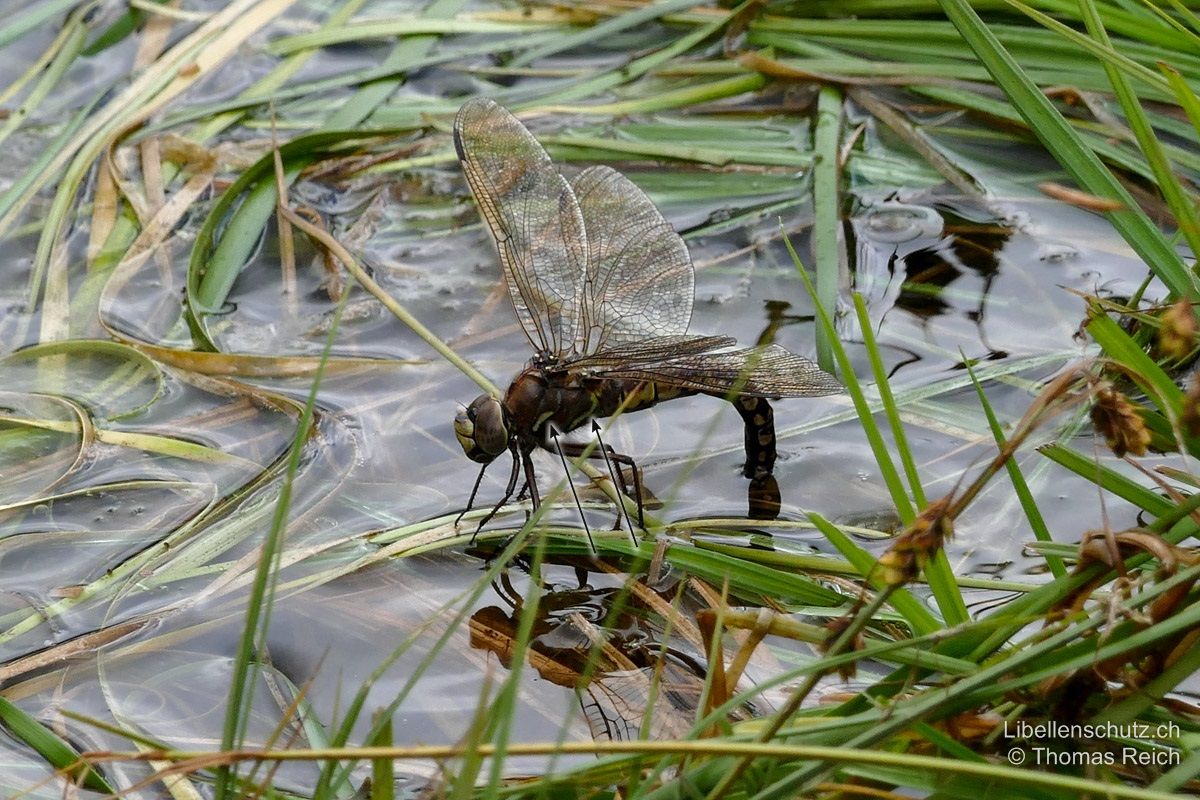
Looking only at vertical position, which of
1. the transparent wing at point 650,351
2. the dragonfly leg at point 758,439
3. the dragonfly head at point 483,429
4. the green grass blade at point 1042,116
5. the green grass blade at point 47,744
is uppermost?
the green grass blade at point 1042,116

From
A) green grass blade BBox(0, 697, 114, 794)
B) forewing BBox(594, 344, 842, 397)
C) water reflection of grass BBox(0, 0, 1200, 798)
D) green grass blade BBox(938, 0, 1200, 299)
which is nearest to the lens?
water reflection of grass BBox(0, 0, 1200, 798)

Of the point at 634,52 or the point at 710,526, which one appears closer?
the point at 710,526

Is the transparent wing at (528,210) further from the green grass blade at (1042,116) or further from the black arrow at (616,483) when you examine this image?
the green grass blade at (1042,116)

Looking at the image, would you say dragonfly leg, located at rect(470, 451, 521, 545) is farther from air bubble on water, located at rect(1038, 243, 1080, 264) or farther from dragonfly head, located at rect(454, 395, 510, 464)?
air bubble on water, located at rect(1038, 243, 1080, 264)

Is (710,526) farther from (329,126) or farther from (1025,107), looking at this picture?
(329,126)

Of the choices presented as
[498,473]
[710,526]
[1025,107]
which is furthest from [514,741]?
[1025,107]

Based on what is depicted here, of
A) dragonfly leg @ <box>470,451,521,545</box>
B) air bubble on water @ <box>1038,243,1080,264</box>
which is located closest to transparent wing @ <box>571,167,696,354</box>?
dragonfly leg @ <box>470,451,521,545</box>

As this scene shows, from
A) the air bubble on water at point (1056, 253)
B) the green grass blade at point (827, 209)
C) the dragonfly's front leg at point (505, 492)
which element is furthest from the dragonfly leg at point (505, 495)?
the air bubble on water at point (1056, 253)
